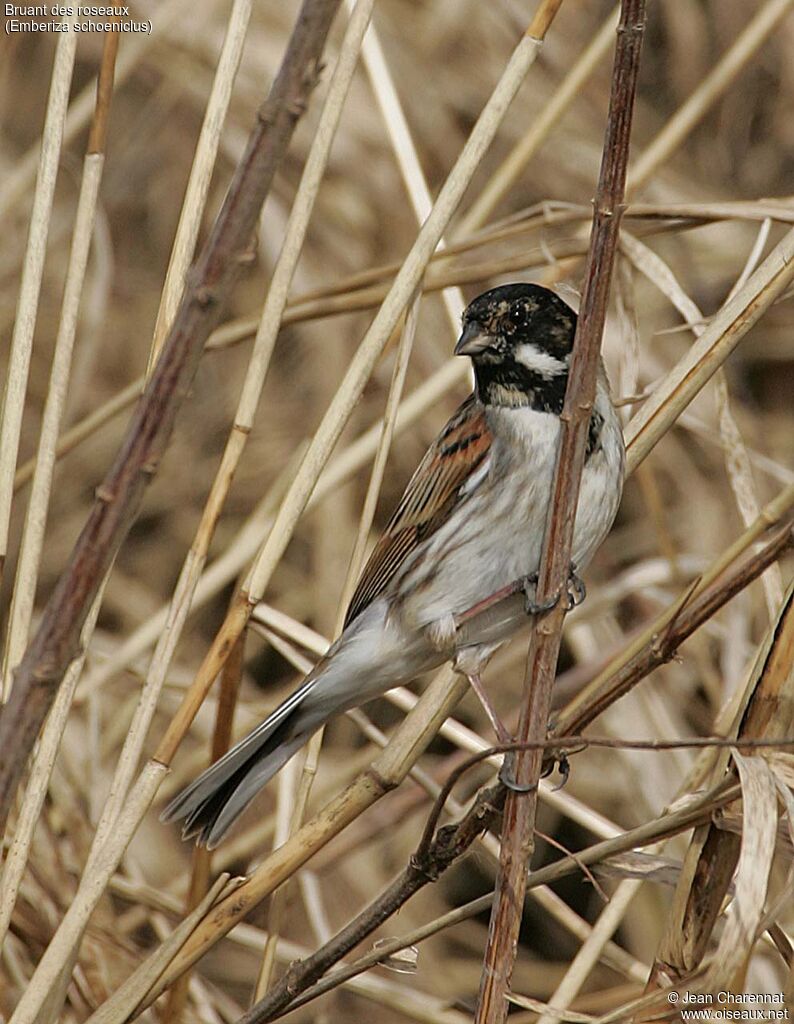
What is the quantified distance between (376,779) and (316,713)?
0.64m

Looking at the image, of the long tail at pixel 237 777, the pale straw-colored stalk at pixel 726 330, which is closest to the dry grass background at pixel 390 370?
the long tail at pixel 237 777

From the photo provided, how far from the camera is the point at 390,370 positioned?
5.09 m

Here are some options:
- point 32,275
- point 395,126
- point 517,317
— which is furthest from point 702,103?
point 32,275

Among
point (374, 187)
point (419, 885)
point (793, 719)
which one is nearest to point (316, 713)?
point (419, 885)

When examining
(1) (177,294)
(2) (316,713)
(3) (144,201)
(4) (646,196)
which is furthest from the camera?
(3) (144,201)

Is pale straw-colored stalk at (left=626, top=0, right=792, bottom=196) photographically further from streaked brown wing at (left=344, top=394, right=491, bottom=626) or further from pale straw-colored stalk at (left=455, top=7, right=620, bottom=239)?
streaked brown wing at (left=344, top=394, right=491, bottom=626)

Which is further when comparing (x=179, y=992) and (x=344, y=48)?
(x=179, y=992)

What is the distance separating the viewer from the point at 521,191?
208 inches

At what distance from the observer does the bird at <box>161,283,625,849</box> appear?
2.47 m

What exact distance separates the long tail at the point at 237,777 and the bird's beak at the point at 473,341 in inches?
27.9

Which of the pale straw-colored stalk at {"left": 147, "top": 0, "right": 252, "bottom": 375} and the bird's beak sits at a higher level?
the bird's beak

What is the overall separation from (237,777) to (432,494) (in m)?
0.75

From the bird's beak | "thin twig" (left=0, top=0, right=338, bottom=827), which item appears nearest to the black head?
the bird's beak

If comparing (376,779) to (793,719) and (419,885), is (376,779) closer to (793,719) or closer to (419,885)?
(419,885)
